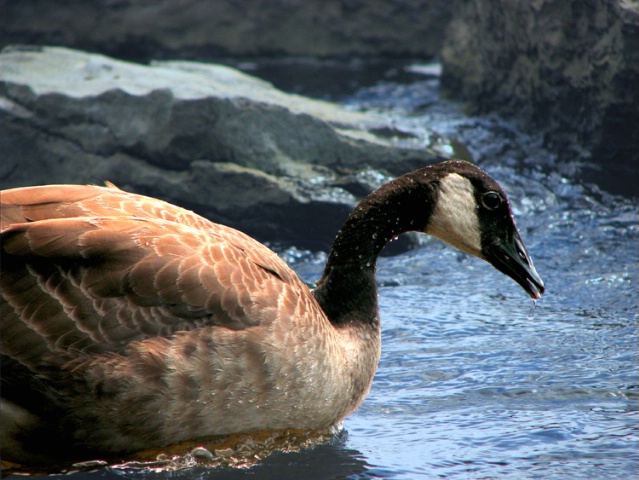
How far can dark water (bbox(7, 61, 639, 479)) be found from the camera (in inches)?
179

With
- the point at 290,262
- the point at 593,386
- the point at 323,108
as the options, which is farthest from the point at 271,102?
the point at 593,386

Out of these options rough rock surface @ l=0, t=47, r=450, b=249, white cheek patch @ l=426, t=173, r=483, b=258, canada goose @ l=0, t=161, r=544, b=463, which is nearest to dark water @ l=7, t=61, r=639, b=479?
canada goose @ l=0, t=161, r=544, b=463

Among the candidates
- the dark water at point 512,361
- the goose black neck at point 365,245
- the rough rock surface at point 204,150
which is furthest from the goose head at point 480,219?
the rough rock surface at point 204,150

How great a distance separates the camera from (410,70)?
42.0 feet

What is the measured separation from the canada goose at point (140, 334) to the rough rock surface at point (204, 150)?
10.5 feet

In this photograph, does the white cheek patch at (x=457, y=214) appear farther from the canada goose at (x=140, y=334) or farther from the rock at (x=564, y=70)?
the rock at (x=564, y=70)

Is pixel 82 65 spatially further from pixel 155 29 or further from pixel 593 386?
pixel 593 386

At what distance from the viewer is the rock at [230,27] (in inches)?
499

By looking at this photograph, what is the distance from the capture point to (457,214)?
488cm

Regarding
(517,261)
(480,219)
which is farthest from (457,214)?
(517,261)

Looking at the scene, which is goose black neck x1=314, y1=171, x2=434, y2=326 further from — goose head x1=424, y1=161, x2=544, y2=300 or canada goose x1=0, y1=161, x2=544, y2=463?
canada goose x1=0, y1=161, x2=544, y2=463

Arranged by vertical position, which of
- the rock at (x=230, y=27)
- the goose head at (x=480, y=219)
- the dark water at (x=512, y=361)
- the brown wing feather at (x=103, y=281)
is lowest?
the dark water at (x=512, y=361)

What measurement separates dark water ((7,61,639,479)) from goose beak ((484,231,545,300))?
2.44 ft

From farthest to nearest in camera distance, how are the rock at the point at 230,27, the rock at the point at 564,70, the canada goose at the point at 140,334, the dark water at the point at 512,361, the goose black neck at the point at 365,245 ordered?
1. the rock at the point at 230,27
2. the rock at the point at 564,70
3. the goose black neck at the point at 365,245
4. the dark water at the point at 512,361
5. the canada goose at the point at 140,334
